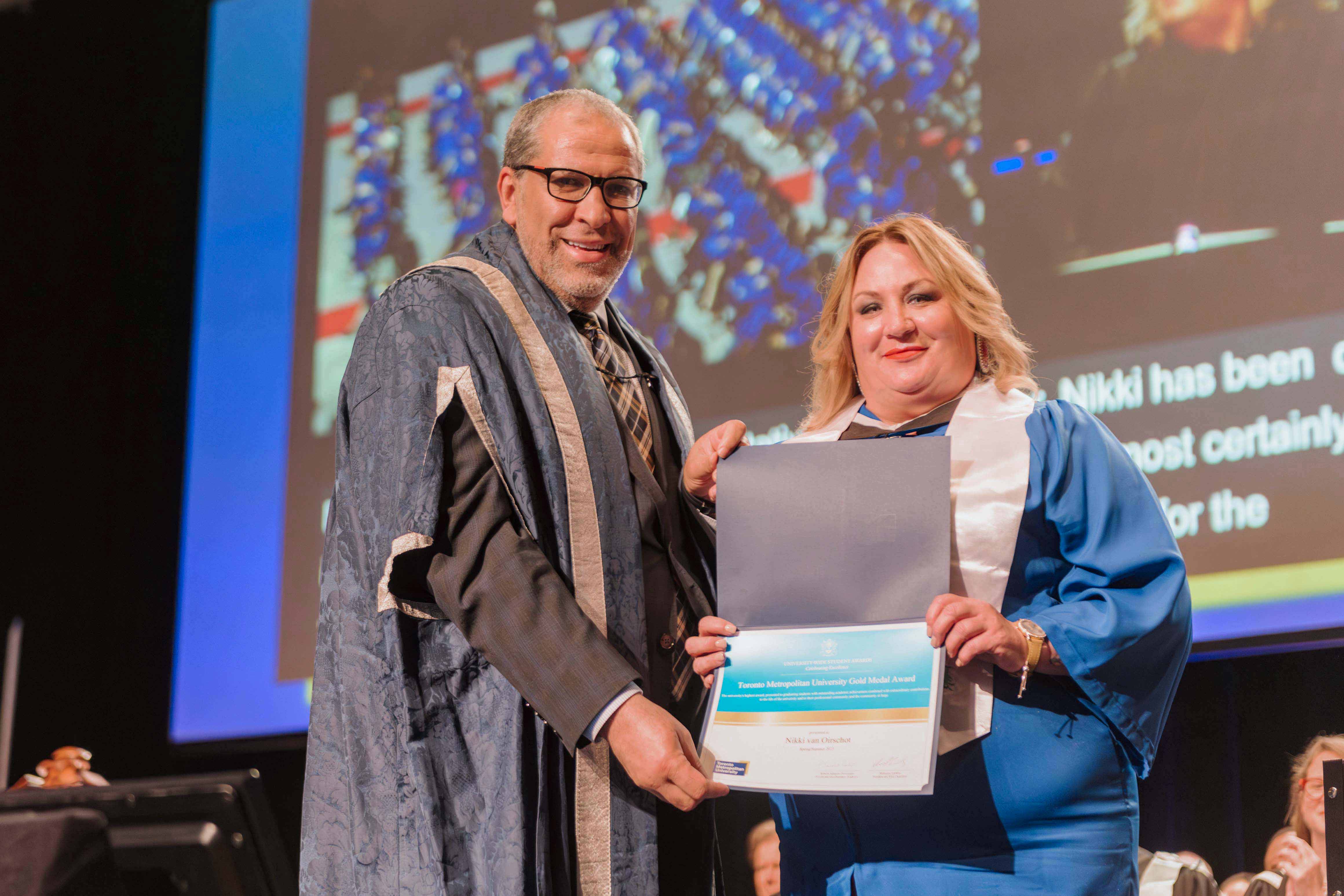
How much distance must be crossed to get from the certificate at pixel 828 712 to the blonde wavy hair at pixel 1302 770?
193cm

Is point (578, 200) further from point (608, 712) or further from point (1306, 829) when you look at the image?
point (1306, 829)

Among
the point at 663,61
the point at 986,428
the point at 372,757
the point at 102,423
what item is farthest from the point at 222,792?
the point at 102,423

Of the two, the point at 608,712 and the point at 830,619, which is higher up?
the point at 830,619

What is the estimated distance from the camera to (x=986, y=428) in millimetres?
1797

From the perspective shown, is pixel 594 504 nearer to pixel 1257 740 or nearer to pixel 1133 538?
pixel 1133 538

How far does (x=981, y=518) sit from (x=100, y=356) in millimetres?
4244

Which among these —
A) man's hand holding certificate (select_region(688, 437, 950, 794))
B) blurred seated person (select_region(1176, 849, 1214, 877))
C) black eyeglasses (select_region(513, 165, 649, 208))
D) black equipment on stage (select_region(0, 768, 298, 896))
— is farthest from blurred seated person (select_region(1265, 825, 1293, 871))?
black equipment on stage (select_region(0, 768, 298, 896))

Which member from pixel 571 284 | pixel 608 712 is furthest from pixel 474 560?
pixel 571 284

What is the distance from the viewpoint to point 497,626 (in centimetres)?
167

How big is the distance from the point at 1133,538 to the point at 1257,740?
5.59 feet

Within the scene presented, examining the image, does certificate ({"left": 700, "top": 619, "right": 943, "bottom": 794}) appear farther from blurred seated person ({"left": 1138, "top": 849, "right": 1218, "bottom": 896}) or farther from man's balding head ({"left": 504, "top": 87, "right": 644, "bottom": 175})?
blurred seated person ({"left": 1138, "top": 849, "right": 1218, "bottom": 896})

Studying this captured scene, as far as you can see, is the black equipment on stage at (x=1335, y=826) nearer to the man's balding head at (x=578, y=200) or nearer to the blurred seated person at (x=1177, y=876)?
the blurred seated person at (x=1177, y=876)

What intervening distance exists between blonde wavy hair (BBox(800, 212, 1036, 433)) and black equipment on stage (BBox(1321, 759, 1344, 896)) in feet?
2.87

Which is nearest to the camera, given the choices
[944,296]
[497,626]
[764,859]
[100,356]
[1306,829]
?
[497,626]
